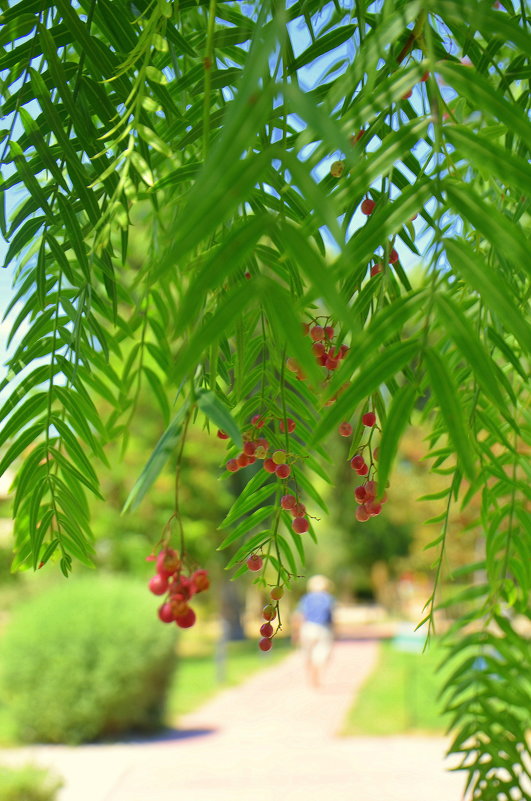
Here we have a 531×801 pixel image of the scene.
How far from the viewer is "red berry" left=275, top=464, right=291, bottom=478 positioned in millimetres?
699

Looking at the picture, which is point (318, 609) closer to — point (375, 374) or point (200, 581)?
point (200, 581)

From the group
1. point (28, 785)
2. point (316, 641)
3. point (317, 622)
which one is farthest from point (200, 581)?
point (316, 641)

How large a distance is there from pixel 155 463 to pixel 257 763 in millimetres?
5596

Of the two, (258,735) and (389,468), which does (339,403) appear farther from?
(258,735)

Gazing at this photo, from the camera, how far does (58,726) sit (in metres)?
6.08

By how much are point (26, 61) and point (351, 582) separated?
24449 millimetres

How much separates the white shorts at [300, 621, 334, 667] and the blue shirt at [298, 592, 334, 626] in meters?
0.05

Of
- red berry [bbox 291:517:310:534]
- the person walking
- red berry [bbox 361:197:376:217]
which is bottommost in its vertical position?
the person walking

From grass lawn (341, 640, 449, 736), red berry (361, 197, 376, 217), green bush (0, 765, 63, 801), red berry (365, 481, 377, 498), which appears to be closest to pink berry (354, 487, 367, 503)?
red berry (365, 481, 377, 498)

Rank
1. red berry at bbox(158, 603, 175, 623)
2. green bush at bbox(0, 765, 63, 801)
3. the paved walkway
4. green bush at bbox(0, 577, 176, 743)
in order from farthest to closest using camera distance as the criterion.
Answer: green bush at bbox(0, 577, 176, 743) < the paved walkway < green bush at bbox(0, 765, 63, 801) < red berry at bbox(158, 603, 175, 623)

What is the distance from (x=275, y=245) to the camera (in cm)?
63

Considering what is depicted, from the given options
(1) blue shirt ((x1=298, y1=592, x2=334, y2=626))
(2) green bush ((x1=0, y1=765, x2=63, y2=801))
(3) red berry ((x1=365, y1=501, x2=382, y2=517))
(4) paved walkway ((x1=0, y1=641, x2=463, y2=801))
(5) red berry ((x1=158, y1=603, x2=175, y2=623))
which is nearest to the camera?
(5) red berry ((x1=158, y1=603, x2=175, y2=623))

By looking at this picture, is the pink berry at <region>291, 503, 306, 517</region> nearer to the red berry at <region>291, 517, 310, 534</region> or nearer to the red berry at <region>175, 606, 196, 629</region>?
→ the red berry at <region>291, 517, 310, 534</region>

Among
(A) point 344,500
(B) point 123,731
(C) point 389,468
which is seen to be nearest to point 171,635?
(B) point 123,731
